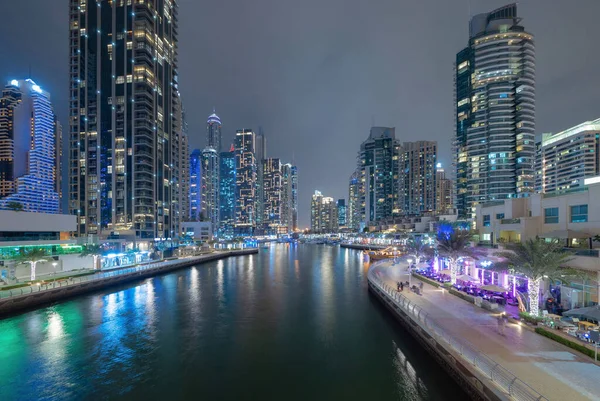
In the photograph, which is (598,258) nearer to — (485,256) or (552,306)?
(552,306)

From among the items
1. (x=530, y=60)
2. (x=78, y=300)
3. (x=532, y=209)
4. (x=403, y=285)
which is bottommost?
(x=78, y=300)

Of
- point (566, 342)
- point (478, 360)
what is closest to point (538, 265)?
point (566, 342)

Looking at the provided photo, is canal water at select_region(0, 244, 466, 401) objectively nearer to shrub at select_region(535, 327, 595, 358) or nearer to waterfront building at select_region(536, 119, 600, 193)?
shrub at select_region(535, 327, 595, 358)

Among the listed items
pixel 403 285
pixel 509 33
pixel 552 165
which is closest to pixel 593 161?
pixel 552 165

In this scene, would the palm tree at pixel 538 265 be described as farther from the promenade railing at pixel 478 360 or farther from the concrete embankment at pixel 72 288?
the concrete embankment at pixel 72 288

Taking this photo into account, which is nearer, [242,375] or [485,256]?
[242,375]

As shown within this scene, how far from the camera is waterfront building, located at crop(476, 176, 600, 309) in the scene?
73.5 feet

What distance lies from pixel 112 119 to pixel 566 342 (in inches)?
4862

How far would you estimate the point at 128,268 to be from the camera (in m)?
62.3

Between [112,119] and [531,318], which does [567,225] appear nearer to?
[531,318]

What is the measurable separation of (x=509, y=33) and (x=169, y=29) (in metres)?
135

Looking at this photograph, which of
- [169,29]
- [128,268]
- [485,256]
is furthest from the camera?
[169,29]

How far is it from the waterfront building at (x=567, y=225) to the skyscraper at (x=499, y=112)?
85.8m

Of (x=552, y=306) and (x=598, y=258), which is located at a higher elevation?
(x=598, y=258)
